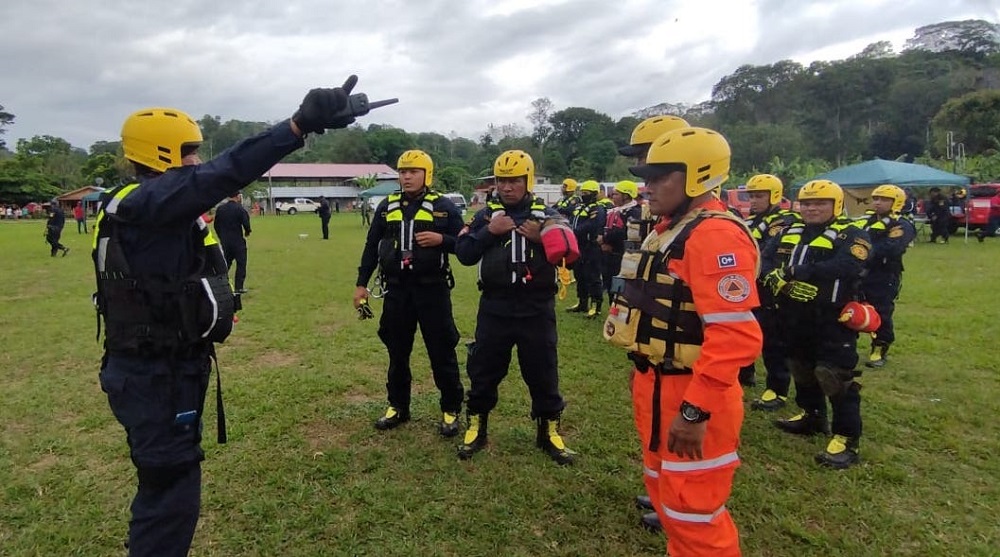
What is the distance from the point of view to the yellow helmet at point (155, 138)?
2.45 meters

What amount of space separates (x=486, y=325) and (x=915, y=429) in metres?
3.89

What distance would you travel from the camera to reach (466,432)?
461cm

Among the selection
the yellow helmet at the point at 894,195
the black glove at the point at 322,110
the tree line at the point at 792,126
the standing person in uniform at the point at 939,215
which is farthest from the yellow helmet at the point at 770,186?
the tree line at the point at 792,126

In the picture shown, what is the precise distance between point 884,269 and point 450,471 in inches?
236

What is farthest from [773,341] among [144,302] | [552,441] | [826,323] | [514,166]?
[144,302]

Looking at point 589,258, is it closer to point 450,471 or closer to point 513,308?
point 513,308

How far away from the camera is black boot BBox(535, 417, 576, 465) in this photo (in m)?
4.32

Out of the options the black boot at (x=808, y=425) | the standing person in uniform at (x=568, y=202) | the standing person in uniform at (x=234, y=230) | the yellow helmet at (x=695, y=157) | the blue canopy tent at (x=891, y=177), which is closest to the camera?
the yellow helmet at (x=695, y=157)

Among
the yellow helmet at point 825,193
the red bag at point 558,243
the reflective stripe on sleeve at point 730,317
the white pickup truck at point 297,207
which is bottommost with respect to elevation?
the reflective stripe on sleeve at point 730,317

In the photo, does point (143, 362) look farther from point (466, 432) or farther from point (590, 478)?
point (590, 478)

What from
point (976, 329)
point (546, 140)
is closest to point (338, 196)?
point (546, 140)

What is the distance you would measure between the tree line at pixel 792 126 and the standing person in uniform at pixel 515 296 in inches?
1580

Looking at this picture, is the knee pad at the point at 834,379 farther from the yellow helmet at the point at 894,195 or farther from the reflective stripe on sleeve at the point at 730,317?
the yellow helmet at the point at 894,195

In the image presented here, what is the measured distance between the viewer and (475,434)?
448cm
